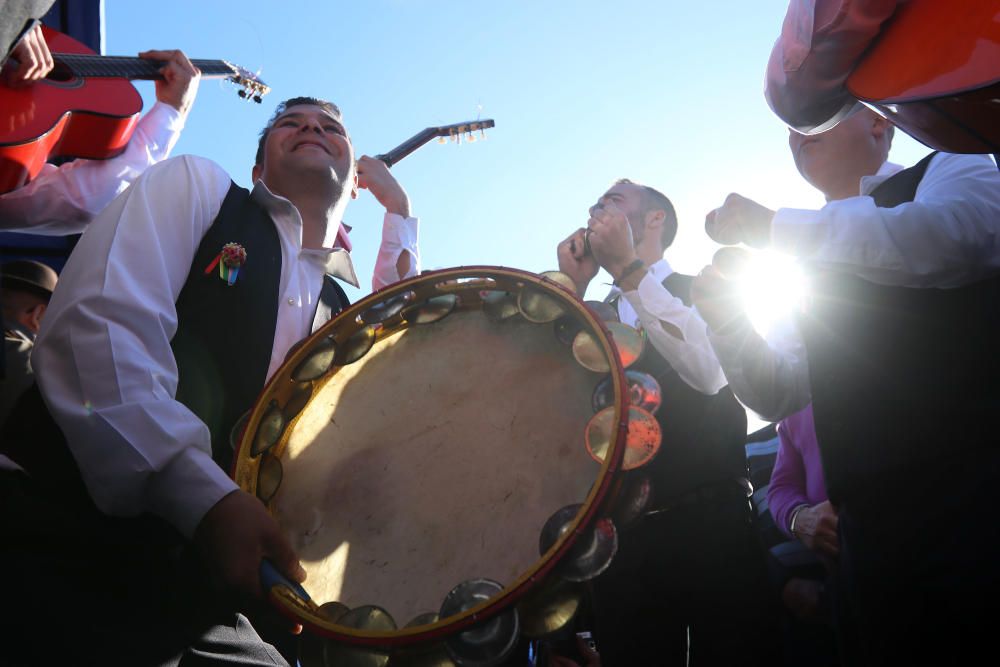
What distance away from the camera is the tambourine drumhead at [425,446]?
1487 millimetres

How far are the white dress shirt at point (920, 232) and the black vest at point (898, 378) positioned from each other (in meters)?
0.06

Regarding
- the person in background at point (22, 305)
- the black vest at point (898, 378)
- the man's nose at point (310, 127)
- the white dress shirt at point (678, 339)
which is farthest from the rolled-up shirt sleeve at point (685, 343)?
the person in background at point (22, 305)

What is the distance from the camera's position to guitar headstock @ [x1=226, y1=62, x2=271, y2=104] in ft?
16.2

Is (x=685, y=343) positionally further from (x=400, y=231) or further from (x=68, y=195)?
(x=68, y=195)

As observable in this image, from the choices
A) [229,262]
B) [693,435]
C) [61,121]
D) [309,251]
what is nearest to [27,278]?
[61,121]

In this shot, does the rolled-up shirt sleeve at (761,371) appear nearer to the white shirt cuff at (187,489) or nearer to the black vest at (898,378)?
the black vest at (898,378)

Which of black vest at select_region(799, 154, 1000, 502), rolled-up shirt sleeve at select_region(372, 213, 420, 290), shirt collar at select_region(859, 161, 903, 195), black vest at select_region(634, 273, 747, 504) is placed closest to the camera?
black vest at select_region(799, 154, 1000, 502)

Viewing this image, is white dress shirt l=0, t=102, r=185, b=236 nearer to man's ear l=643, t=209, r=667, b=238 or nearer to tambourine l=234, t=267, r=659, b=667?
tambourine l=234, t=267, r=659, b=667

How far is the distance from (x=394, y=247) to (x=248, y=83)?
8.52ft

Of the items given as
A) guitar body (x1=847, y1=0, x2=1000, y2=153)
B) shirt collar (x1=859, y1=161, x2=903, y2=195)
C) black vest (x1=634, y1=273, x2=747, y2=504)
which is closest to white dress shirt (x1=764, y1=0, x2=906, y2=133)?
guitar body (x1=847, y1=0, x2=1000, y2=153)

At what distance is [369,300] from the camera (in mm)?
1795

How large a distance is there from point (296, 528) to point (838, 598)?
A: 1.29 metres

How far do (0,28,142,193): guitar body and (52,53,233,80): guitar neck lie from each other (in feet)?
0.17

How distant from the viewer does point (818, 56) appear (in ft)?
5.47
